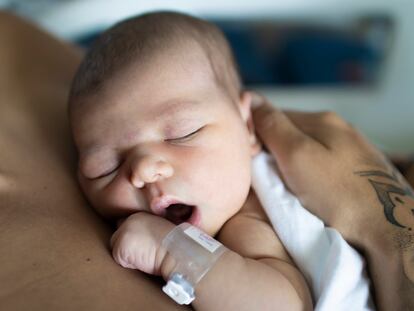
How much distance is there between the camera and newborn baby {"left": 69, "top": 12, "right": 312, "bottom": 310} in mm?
774

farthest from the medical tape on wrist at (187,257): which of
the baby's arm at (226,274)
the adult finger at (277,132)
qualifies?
the adult finger at (277,132)

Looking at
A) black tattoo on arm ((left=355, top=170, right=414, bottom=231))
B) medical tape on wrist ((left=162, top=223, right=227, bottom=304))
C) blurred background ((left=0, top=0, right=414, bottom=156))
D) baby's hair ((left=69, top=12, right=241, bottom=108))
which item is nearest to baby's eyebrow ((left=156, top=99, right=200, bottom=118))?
baby's hair ((left=69, top=12, right=241, bottom=108))

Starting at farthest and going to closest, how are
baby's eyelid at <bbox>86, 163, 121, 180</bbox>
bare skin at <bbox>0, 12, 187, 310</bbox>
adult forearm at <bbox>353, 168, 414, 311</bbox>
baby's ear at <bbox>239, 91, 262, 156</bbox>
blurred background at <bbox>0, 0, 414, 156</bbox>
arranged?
blurred background at <bbox>0, 0, 414, 156</bbox>
baby's ear at <bbox>239, 91, 262, 156</bbox>
baby's eyelid at <bbox>86, 163, 121, 180</bbox>
adult forearm at <bbox>353, 168, 414, 311</bbox>
bare skin at <bbox>0, 12, 187, 310</bbox>

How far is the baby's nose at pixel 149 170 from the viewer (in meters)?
0.81

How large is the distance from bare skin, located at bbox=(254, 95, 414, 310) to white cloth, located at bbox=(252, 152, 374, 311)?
0.07 ft

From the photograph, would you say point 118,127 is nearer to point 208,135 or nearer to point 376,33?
point 208,135

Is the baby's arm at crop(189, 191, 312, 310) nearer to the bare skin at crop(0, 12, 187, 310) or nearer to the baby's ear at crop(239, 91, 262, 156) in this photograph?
the bare skin at crop(0, 12, 187, 310)

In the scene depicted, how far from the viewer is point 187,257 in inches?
29.8

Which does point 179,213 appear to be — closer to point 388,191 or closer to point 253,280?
point 253,280

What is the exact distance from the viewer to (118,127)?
2.91 feet

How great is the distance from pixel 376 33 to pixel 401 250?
1.66m

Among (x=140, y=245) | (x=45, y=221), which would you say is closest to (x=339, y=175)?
(x=140, y=245)

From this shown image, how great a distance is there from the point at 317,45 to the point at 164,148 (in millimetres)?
1826

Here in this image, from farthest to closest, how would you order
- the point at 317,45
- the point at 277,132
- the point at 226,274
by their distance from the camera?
1. the point at 317,45
2. the point at 277,132
3. the point at 226,274
